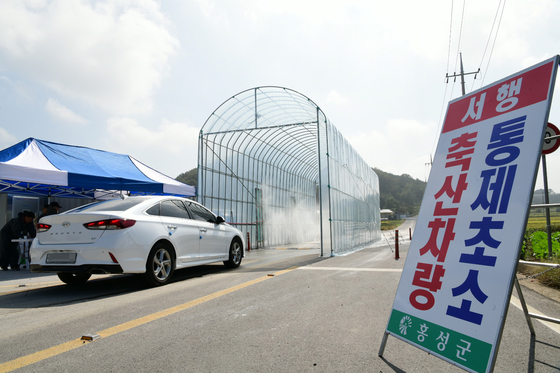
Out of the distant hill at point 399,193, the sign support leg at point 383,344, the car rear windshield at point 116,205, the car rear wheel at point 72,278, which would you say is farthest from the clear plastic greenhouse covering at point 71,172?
the distant hill at point 399,193

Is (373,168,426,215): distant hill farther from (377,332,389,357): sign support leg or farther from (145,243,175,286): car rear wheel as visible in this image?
(377,332,389,357): sign support leg

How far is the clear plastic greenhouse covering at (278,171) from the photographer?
1309 centimetres

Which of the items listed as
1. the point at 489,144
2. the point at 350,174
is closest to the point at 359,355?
the point at 489,144

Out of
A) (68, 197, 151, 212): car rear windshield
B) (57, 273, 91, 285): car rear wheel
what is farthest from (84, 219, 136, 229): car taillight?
(57, 273, 91, 285): car rear wheel

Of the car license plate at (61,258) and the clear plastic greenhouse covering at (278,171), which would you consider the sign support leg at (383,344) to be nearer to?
the car license plate at (61,258)

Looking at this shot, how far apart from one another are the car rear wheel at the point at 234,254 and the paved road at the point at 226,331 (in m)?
2.40

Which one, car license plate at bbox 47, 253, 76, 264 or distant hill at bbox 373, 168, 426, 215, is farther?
distant hill at bbox 373, 168, 426, 215

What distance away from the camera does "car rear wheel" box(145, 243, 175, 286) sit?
566 centimetres

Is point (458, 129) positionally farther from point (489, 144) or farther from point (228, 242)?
point (228, 242)

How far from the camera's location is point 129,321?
3727 mm

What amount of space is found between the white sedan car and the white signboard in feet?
13.4

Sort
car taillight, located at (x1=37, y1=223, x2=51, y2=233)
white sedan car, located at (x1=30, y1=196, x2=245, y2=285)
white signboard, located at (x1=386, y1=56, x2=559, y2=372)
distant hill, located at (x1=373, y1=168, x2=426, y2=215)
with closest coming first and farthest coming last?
white signboard, located at (x1=386, y1=56, x2=559, y2=372) → white sedan car, located at (x1=30, y1=196, x2=245, y2=285) → car taillight, located at (x1=37, y1=223, x2=51, y2=233) → distant hill, located at (x1=373, y1=168, x2=426, y2=215)

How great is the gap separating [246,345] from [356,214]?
48.8 ft

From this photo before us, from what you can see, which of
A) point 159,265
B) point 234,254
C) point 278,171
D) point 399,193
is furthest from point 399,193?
point 159,265
